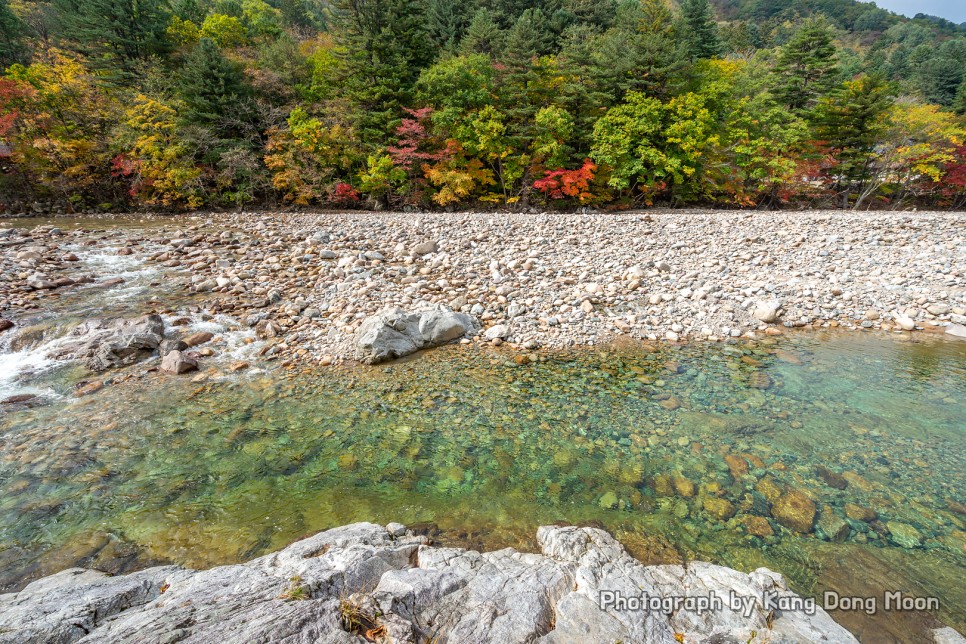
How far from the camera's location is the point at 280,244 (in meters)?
13.6

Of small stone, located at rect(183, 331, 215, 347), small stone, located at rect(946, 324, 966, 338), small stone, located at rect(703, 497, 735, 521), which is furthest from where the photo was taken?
small stone, located at rect(946, 324, 966, 338)

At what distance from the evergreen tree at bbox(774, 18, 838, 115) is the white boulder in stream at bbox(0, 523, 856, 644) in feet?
107

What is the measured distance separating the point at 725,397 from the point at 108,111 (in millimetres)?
31481

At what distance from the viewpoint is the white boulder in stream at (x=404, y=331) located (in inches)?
295

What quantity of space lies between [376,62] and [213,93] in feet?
32.0

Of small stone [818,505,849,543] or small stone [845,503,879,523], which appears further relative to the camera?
small stone [845,503,879,523]

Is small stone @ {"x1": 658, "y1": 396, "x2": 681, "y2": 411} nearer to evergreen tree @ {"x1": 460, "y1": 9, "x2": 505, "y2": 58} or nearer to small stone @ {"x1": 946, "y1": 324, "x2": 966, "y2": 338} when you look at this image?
small stone @ {"x1": 946, "y1": 324, "x2": 966, "y2": 338}

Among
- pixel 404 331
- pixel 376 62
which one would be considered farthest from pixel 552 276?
pixel 376 62

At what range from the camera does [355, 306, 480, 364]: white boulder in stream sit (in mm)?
7500

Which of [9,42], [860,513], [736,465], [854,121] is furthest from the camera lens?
[9,42]

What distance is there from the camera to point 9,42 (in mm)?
28359

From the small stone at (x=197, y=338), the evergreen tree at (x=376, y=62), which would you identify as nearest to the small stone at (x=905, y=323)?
the small stone at (x=197, y=338)

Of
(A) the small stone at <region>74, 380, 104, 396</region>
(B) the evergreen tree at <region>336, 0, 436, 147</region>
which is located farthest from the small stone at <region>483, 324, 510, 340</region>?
(B) the evergreen tree at <region>336, 0, 436, 147</region>

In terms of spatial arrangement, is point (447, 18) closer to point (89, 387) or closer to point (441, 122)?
point (441, 122)
